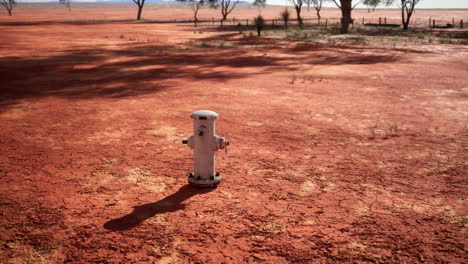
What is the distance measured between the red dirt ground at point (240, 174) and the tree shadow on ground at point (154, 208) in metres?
0.02

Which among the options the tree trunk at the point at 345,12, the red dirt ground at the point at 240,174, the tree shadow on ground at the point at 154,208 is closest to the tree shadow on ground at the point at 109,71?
the red dirt ground at the point at 240,174

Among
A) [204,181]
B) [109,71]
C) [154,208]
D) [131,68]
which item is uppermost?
[131,68]

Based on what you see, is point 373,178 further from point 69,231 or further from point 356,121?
point 69,231

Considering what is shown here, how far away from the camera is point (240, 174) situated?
14.6ft

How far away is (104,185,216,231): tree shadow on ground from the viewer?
130 inches

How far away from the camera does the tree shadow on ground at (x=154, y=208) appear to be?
10.8 ft

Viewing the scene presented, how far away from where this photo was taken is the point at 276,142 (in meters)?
5.59

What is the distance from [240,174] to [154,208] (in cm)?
126

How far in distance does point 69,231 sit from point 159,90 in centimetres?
646

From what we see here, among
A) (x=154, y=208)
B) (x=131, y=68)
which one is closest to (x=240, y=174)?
(x=154, y=208)

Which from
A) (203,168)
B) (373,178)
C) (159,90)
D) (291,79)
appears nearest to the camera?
(203,168)

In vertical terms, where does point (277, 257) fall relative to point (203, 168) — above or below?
below

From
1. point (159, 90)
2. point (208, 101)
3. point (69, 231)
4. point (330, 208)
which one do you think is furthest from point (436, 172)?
point (159, 90)

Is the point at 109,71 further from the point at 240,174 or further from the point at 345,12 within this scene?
the point at 345,12
